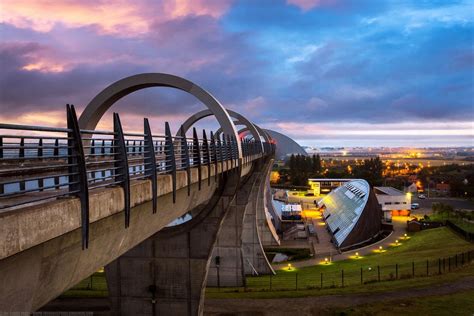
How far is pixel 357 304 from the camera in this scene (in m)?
23.6

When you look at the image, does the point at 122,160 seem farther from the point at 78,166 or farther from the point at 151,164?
the point at 78,166

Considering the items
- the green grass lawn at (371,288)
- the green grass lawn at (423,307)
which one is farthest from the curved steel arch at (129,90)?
the green grass lawn at (371,288)

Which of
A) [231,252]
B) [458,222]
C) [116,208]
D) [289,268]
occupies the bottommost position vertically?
[289,268]

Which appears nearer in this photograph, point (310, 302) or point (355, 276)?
point (310, 302)

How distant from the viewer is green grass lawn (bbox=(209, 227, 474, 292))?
32.8 meters

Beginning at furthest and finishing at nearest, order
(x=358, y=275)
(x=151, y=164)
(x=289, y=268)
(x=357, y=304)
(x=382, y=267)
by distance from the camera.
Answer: (x=289, y=268) < (x=382, y=267) < (x=358, y=275) < (x=357, y=304) < (x=151, y=164)

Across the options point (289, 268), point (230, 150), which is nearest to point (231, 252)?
point (289, 268)

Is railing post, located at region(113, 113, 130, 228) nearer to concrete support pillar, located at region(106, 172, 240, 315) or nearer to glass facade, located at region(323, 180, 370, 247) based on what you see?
concrete support pillar, located at region(106, 172, 240, 315)

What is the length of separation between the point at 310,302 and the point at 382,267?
50.1 feet

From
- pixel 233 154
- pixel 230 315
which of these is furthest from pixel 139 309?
pixel 233 154

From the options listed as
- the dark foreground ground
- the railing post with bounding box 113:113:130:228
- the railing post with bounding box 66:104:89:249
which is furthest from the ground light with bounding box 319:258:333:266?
the railing post with bounding box 66:104:89:249

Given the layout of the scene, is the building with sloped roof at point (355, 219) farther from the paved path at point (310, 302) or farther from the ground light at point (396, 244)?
the paved path at point (310, 302)

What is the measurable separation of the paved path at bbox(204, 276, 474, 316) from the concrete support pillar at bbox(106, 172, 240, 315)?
413 cm

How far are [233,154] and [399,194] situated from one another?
68.2m
